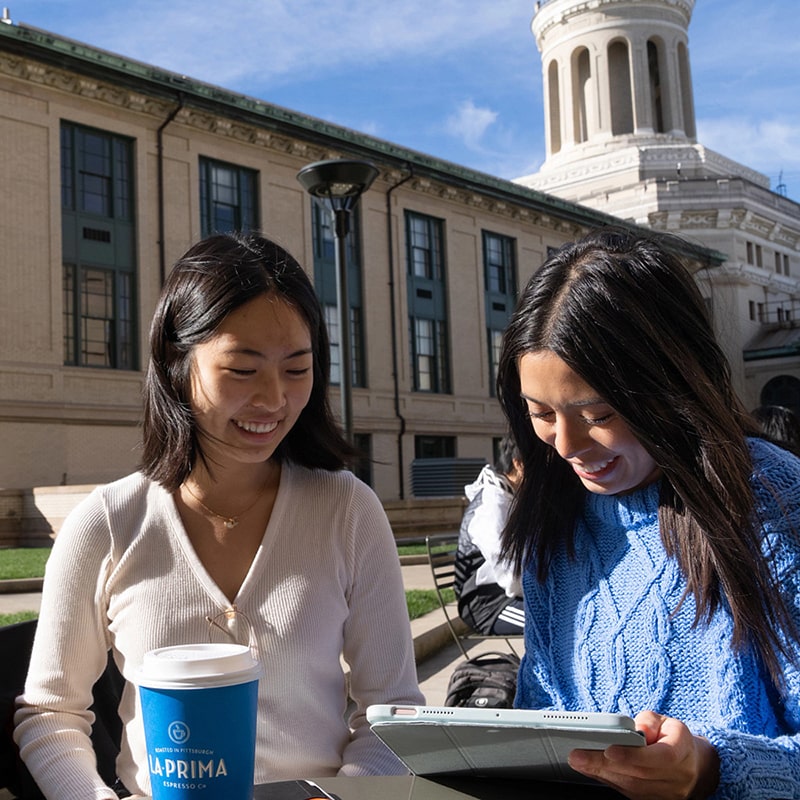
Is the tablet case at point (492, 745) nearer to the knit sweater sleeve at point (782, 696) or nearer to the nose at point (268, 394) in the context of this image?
the knit sweater sleeve at point (782, 696)

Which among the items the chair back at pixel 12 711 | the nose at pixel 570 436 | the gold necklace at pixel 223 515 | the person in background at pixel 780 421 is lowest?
the chair back at pixel 12 711

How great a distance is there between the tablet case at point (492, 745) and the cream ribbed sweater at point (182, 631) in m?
0.60

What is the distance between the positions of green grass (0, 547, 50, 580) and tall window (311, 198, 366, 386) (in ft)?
41.2

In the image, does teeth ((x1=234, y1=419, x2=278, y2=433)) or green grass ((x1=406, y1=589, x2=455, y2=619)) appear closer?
teeth ((x1=234, y1=419, x2=278, y2=433))

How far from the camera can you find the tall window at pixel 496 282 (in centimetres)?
3362

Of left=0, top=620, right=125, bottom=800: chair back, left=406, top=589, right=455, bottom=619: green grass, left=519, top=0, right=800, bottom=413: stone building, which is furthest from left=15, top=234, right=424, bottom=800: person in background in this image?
left=519, top=0, right=800, bottom=413: stone building

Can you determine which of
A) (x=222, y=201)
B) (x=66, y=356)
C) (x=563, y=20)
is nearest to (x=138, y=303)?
(x=66, y=356)

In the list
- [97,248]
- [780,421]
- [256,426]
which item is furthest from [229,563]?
[97,248]

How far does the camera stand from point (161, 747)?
53.8 inches

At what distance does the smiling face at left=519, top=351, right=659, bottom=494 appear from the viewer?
216 centimetres

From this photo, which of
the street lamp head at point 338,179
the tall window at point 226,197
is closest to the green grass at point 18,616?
the street lamp head at point 338,179

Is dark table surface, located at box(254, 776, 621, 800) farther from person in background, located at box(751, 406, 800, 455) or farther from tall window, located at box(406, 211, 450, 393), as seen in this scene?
tall window, located at box(406, 211, 450, 393)

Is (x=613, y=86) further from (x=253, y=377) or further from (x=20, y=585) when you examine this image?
(x=253, y=377)

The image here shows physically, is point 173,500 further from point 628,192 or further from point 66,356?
point 628,192
